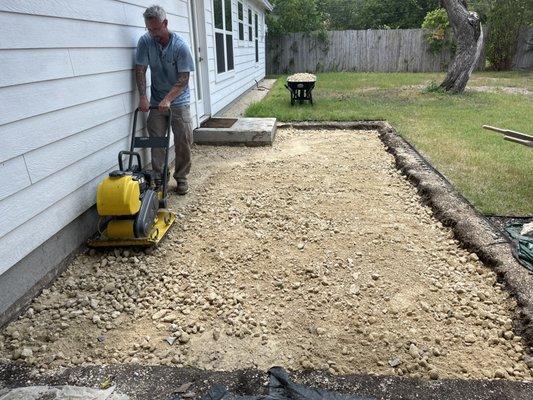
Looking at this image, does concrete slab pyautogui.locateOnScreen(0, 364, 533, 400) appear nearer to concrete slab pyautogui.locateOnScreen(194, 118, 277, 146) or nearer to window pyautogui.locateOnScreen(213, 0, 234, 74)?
concrete slab pyautogui.locateOnScreen(194, 118, 277, 146)

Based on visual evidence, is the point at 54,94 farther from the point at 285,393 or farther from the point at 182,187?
the point at 285,393

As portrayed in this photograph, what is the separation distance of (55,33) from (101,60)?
1.92ft

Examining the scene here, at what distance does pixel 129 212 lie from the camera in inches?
114

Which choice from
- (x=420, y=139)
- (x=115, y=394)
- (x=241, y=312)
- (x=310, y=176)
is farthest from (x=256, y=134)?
(x=115, y=394)

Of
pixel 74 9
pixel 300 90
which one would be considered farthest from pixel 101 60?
pixel 300 90

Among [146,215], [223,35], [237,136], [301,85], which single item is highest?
[223,35]

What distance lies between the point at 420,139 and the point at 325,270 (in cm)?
410

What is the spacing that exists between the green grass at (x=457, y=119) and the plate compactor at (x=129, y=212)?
299cm

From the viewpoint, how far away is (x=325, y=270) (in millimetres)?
2908

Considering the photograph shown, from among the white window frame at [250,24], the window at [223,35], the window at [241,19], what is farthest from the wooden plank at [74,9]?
the white window frame at [250,24]

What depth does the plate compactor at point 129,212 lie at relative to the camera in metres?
2.85

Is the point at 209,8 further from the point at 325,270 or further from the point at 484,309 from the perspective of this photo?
the point at 484,309

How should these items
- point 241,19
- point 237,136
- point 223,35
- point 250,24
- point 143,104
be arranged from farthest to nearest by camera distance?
point 250,24 → point 241,19 → point 223,35 → point 237,136 → point 143,104

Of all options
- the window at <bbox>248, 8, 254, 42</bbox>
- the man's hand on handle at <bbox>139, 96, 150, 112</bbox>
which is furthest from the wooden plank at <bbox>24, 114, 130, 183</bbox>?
the window at <bbox>248, 8, 254, 42</bbox>
